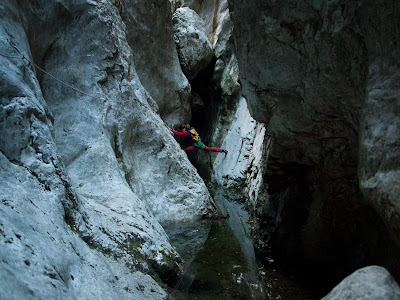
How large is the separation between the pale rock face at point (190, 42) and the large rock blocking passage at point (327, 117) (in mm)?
11069

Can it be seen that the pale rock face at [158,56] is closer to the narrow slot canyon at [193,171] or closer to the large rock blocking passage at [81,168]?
the narrow slot canyon at [193,171]

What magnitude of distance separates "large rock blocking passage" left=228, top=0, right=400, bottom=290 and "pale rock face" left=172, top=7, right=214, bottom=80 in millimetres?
11069

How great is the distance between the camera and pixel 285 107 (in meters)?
5.16

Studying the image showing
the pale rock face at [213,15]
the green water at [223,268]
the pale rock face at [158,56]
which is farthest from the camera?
the pale rock face at [213,15]

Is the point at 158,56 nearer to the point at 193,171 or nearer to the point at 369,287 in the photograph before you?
the point at 193,171

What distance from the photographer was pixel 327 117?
176 inches

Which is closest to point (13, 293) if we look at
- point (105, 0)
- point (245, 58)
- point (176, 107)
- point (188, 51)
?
point (245, 58)

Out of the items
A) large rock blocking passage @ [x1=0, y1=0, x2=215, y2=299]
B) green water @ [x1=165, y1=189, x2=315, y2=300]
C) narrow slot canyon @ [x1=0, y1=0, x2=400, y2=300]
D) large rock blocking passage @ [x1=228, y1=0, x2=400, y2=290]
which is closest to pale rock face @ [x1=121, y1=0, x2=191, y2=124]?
narrow slot canyon @ [x1=0, y1=0, x2=400, y2=300]

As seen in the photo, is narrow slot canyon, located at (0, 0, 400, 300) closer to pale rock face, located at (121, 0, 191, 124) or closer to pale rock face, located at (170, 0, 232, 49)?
pale rock face, located at (121, 0, 191, 124)

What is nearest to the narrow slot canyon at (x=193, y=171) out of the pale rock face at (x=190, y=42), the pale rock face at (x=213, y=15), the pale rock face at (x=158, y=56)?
the pale rock face at (x=158, y=56)

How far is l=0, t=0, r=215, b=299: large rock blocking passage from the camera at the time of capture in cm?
261

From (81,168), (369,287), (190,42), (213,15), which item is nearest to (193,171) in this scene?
(81,168)

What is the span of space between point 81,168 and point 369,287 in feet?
17.1

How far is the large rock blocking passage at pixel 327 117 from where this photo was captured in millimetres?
2793
